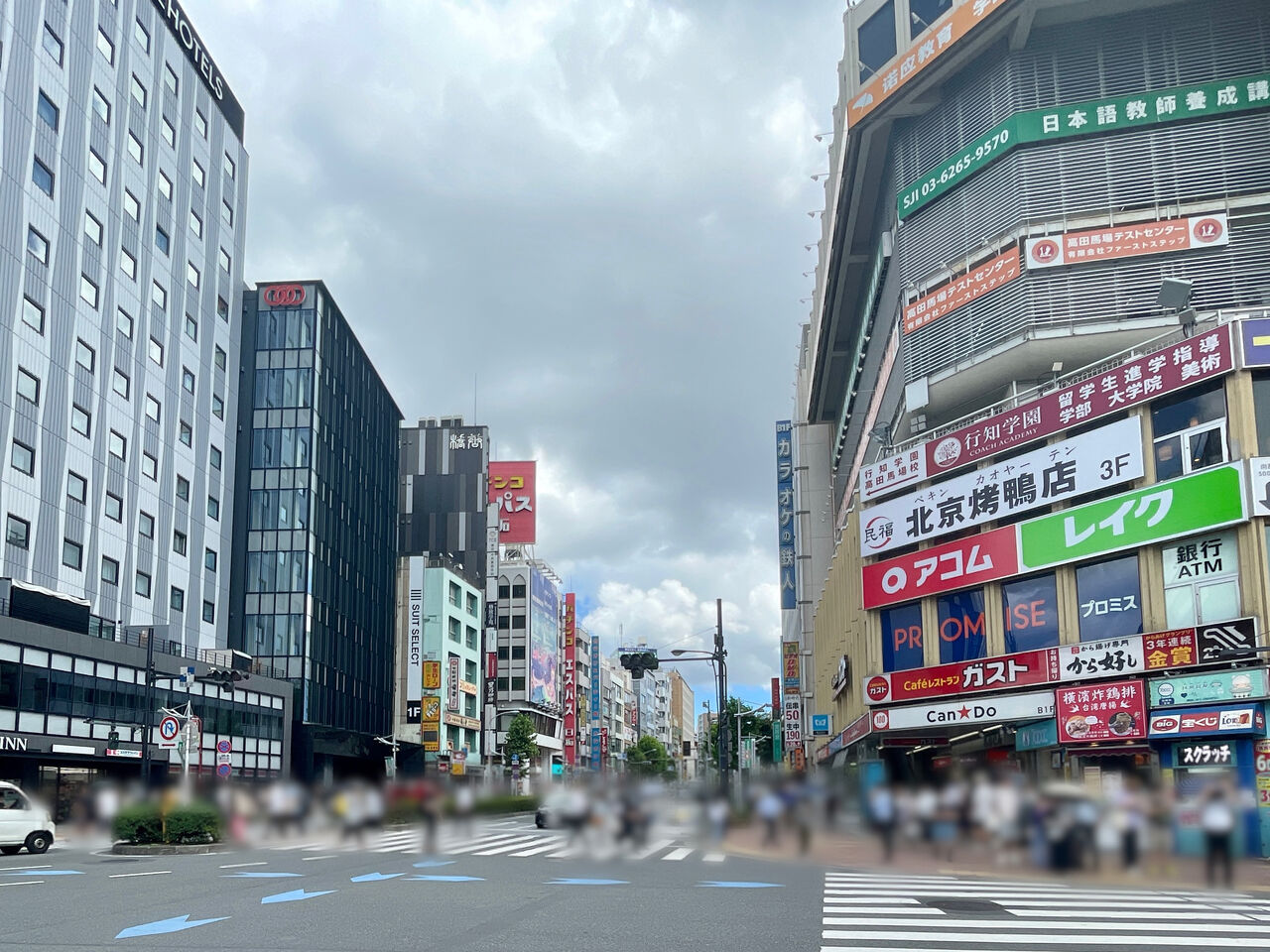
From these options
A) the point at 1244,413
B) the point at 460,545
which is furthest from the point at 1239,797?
the point at 460,545

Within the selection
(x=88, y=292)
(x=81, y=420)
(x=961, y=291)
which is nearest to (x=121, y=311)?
(x=88, y=292)

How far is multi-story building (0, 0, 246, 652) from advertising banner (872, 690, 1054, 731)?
41.0 m

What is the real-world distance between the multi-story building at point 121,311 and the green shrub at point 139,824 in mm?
51769

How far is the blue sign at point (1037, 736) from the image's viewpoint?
5.14 m

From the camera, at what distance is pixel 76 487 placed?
58781 mm

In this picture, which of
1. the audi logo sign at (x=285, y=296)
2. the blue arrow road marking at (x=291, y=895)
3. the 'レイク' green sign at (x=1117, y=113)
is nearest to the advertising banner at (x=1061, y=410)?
the 'レイク' green sign at (x=1117, y=113)

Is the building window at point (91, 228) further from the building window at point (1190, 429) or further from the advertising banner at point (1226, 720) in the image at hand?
the advertising banner at point (1226, 720)

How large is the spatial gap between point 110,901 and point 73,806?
17744 mm

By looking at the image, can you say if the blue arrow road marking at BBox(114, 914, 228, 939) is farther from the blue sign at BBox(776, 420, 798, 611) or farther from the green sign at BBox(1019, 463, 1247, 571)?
the blue sign at BBox(776, 420, 798, 611)

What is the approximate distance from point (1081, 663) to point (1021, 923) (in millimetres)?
17723

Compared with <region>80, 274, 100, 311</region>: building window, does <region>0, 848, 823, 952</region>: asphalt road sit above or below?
below

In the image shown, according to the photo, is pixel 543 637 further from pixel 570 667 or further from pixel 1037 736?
pixel 1037 736

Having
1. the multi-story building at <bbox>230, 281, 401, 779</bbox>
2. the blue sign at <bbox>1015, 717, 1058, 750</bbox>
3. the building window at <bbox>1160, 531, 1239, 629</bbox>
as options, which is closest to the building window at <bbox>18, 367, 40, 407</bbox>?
the multi-story building at <bbox>230, 281, 401, 779</bbox>

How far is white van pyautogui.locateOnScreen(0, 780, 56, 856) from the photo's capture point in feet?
111
